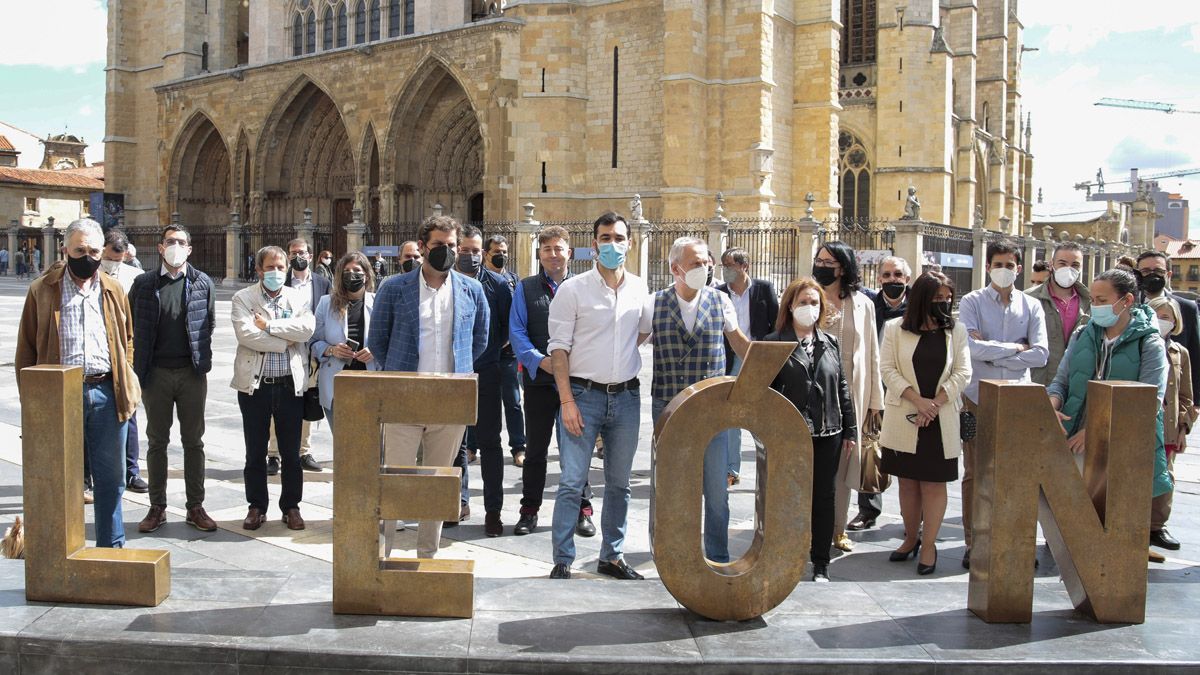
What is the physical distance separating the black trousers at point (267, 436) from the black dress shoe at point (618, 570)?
78.7 inches

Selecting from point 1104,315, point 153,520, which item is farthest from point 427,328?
point 1104,315

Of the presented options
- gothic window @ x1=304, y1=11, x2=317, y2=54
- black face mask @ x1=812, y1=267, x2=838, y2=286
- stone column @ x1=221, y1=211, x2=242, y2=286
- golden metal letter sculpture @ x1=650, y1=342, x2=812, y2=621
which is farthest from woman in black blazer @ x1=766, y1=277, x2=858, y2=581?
gothic window @ x1=304, y1=11, x2=317, y2=54

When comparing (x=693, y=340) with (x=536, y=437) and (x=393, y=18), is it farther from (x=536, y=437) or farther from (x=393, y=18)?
(x=393, y=18)

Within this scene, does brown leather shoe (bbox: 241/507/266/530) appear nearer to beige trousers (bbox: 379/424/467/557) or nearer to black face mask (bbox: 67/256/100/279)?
beige trousers (bbox: 379/424/467/557)

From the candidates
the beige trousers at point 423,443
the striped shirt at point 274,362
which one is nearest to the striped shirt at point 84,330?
the striped shirt at point 274,362

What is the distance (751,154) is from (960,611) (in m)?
19.4

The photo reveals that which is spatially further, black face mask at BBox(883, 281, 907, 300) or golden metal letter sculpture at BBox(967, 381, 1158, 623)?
black face mask at BBox(883, 281, 907, 300)

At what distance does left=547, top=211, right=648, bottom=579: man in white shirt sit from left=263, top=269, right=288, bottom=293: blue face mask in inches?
75.2

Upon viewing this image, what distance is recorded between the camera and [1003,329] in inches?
223

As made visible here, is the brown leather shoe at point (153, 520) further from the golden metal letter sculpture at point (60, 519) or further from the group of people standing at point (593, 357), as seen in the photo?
the golden metal letter sculpture at point (60, 519)

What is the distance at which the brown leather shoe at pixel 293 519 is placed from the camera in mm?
5492

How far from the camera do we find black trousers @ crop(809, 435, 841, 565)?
15.4 ft

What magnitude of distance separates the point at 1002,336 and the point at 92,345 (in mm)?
4973

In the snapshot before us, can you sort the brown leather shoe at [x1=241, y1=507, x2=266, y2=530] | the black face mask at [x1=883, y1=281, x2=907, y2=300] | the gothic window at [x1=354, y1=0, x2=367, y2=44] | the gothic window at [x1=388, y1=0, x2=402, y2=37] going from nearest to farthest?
1. the brown leather shoe at [x1=241, y1=507, x2=266, y2=530]
2. the black face mask at [x1=883, y1=281, x2=907, y2=300]
3. the gothic window at [x1=388, y1=0, x2=402, y2=37]
4. the gothic window at [x1=354, y1=0, x2=367, y2=44]
